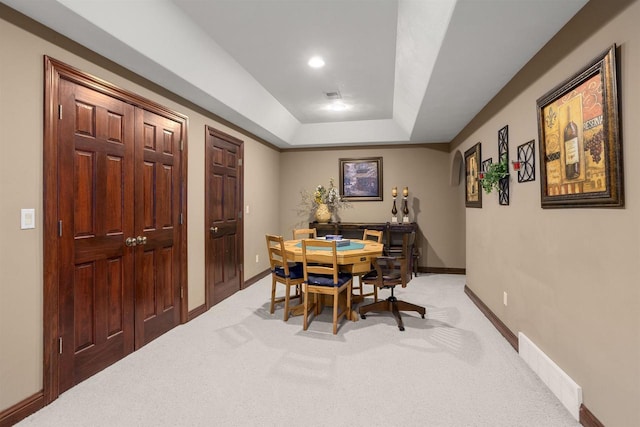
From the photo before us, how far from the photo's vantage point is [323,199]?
6.04 metres

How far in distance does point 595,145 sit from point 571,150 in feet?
0.75

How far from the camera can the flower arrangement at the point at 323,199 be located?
602cm

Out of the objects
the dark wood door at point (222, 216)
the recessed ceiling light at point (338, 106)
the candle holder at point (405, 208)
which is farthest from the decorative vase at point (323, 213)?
the recessed ceiling light at point (338, 106)

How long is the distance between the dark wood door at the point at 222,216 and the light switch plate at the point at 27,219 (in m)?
1.90

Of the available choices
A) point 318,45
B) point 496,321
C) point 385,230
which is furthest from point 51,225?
point 385,230

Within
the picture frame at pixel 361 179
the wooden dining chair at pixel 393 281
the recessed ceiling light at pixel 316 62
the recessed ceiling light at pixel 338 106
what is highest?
the recessed ceiling light at pixel 338 106

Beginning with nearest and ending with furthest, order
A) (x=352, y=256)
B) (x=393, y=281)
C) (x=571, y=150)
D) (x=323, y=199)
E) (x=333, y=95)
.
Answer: (x=571, y=150)
(x=352, y=256)
(x=393, y=281)
(x=333, y=95)
(x=323, y=199)

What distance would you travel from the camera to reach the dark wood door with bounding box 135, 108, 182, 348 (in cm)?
284

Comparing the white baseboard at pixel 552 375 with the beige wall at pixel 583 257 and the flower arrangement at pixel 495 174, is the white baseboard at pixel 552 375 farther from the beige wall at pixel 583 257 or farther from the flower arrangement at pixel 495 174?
the flower arrangement at pixel 495 174

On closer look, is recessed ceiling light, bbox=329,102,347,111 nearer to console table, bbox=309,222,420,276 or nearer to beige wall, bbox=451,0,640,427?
console table, bbox=309,222,420,276

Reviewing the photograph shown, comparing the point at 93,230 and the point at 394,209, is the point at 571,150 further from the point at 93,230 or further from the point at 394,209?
the point at 394,209

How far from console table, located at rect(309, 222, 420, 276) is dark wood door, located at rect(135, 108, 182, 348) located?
122 inches

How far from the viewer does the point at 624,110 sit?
5.01 ft

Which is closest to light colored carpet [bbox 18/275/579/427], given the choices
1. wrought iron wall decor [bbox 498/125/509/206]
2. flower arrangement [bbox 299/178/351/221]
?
wrought iron wall decor [bbox 498/125/509/206]
